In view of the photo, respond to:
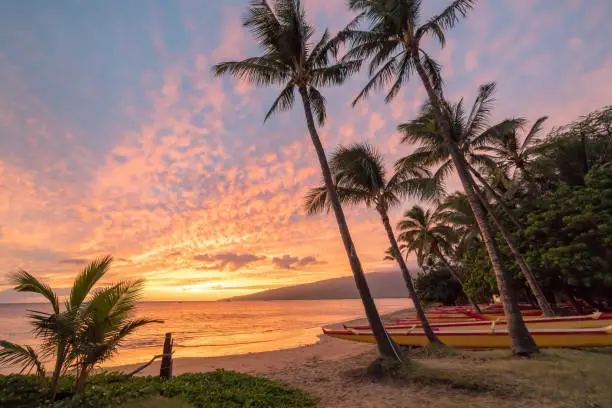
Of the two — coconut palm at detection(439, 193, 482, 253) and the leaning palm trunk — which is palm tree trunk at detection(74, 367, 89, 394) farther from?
coconut palm at detection(439, 193, 482, 253)

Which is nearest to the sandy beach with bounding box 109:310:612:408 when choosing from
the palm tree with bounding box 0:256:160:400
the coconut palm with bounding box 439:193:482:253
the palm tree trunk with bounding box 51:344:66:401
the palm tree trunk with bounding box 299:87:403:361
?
the palm tree trunk with bounding box 299:87:403:361

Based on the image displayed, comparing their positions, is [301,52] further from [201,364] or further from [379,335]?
[201,364]

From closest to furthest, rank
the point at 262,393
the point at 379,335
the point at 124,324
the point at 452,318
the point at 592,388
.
Answer: the point at 124,324 → the point at 592,388 → the point at 262,393 → the point at 379,335 → the point at 452,318

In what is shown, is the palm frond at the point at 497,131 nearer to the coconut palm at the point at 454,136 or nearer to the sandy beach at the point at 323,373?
the coconut palm at the point at 454,136

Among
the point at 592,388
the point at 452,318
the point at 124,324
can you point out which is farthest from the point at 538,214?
the point at 124,324

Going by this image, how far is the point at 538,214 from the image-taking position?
1438 cm

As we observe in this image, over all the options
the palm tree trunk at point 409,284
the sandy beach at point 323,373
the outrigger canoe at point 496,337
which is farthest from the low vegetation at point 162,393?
the outrigger canoe at point 496,337

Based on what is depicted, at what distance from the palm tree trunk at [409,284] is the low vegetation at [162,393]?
6667 millimetres

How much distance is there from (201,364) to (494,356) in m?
12.2

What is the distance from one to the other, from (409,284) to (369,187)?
4428mm

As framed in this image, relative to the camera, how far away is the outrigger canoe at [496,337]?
8570mm

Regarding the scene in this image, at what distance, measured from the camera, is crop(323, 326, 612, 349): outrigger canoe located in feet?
28.1

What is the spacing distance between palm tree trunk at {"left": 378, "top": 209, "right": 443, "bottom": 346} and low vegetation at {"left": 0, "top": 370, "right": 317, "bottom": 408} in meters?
6.67

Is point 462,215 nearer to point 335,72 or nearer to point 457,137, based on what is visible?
point 457,137
